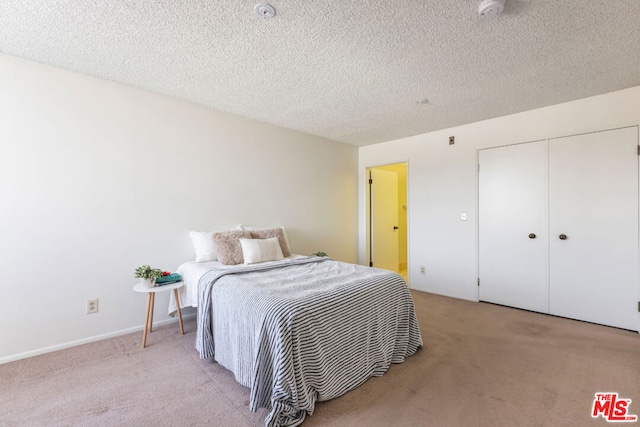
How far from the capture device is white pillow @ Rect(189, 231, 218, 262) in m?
3.01

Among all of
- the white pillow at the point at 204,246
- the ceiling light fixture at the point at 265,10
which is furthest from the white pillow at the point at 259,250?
the ceiling light fixture at the point at 265,10

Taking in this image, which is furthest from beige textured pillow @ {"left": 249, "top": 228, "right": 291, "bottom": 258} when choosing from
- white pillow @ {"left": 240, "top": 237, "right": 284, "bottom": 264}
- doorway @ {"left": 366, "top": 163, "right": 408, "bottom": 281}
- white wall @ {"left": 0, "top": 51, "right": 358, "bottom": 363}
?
doorway @ {"left": 366, "top": 163, "right": 408, "bottom": 281}

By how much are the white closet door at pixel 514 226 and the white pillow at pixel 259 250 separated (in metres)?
2.63

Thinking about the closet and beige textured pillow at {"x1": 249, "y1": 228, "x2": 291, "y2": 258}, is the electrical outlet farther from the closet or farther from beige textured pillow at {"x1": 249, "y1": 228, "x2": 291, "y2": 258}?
the closet

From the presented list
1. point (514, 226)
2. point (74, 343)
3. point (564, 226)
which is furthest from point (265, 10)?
point (564, 226)

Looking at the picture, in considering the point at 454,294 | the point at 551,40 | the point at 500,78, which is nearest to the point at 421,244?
the point at 454,294

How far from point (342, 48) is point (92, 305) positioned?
119 inches

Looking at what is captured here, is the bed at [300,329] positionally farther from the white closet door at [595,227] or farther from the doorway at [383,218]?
the doorway at [383,218]

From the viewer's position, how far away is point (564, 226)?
311 centimetres

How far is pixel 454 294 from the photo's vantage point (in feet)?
12.9

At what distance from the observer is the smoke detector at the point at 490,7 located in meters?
A: 1.61

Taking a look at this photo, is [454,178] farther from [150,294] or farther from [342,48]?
[150,294]

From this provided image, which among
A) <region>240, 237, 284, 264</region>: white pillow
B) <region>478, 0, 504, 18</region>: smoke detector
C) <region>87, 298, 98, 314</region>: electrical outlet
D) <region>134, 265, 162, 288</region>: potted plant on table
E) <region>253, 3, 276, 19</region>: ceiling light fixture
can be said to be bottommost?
<region>87, 298, 98, 314</region>: electrical outlet

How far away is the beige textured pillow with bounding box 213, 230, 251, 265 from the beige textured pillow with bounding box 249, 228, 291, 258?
23 centimetres
